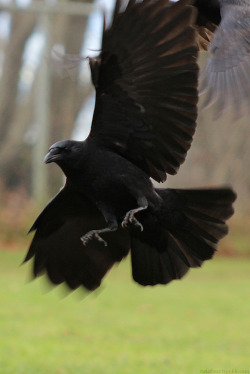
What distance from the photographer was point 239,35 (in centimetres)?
477

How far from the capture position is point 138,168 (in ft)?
13.7

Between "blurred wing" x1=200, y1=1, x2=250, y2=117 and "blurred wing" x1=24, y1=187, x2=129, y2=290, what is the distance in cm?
102

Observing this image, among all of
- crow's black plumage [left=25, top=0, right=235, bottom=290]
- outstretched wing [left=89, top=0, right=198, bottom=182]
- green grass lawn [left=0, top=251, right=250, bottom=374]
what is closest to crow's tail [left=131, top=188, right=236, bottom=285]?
crow's black plumage [left=25, top=0, right=235, bottom=290]

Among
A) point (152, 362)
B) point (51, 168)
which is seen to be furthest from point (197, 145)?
point (152, 362)

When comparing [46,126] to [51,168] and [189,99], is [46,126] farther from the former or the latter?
[189,99]

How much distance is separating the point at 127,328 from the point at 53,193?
9546 mm

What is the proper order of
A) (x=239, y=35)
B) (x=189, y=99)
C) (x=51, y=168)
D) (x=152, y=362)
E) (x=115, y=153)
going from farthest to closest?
(x=51, y=168) < (x=152, y=362) < (x=239, y=35) < (x=115, y=153) < (x=189, y=99)

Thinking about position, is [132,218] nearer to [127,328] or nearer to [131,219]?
[131,219]

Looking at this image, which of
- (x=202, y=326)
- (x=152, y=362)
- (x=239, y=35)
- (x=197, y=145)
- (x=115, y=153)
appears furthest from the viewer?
(x=197, y=145)

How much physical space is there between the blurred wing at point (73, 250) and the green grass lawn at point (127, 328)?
80cm

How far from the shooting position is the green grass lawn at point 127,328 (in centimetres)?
616

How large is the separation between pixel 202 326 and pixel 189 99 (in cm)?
479

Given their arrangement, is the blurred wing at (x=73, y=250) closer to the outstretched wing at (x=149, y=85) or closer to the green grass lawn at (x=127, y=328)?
the outstretched wing at (x=149, y=85)

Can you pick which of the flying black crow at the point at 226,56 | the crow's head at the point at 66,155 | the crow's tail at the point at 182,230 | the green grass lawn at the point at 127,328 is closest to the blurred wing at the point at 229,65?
the flying black crow at the point at 226,56
